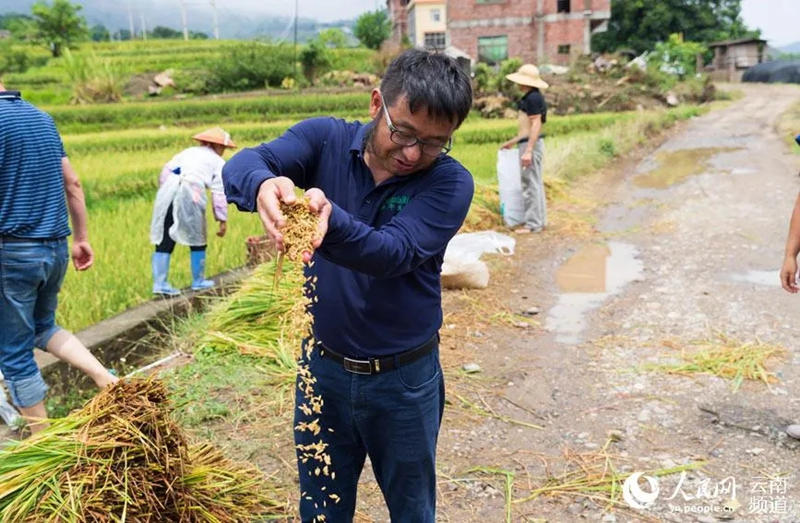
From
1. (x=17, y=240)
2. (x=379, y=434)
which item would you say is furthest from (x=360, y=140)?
(x=17, y=240)

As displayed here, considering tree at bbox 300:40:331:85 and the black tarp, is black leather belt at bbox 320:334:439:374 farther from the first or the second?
the black tarp

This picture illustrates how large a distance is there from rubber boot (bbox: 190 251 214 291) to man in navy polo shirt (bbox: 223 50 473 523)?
321cm

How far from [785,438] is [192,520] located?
2.65 metres

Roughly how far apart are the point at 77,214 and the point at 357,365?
2328mm

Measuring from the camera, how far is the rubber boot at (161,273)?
192 inches

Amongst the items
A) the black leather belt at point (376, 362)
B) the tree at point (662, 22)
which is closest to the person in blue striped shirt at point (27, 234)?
the black leather belt at point (376, 362)

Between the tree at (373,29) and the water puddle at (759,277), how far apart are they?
34.4m

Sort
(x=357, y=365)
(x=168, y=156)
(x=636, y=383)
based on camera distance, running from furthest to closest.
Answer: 1. (x=168, y=156)
2. (x=636, y=383)
3. (x=357, y=365)

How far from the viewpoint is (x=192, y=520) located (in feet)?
7.29

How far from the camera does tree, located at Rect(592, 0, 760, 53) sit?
133 ft

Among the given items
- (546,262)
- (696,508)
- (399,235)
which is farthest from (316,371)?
(546,262)

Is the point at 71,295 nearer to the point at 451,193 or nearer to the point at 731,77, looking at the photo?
the point at 451,193

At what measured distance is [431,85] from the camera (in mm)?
1555
